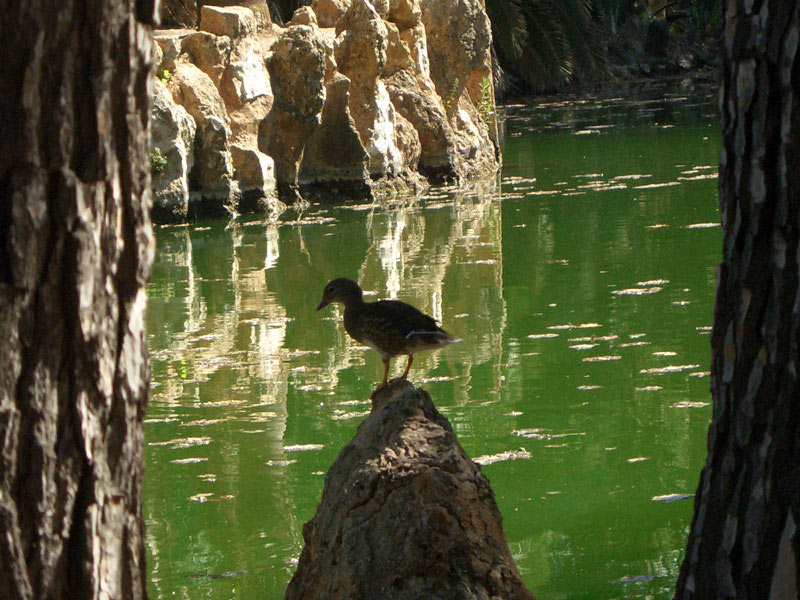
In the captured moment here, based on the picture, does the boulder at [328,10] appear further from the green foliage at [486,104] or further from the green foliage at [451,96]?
the green foliage at [486,104]

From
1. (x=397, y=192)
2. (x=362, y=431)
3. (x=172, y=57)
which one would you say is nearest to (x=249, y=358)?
(x=362, y=431)

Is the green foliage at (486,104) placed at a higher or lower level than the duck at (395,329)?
higher

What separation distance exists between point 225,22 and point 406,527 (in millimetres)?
11281

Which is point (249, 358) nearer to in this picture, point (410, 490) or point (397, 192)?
point (410, 490)

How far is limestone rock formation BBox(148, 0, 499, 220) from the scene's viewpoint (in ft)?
44.0

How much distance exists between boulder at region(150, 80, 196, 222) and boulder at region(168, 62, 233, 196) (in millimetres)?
235

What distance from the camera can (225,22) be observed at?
13.7 metres

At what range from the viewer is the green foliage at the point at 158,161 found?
40.4 feet

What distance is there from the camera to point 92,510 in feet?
5.90

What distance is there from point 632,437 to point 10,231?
4.35m

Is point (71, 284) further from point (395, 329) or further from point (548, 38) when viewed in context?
point (548, 38)

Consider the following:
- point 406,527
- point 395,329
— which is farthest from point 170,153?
point 406,527

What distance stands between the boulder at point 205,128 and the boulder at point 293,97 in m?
0.93

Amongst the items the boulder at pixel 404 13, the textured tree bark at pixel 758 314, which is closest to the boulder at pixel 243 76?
the boulder at pixel 404 13
